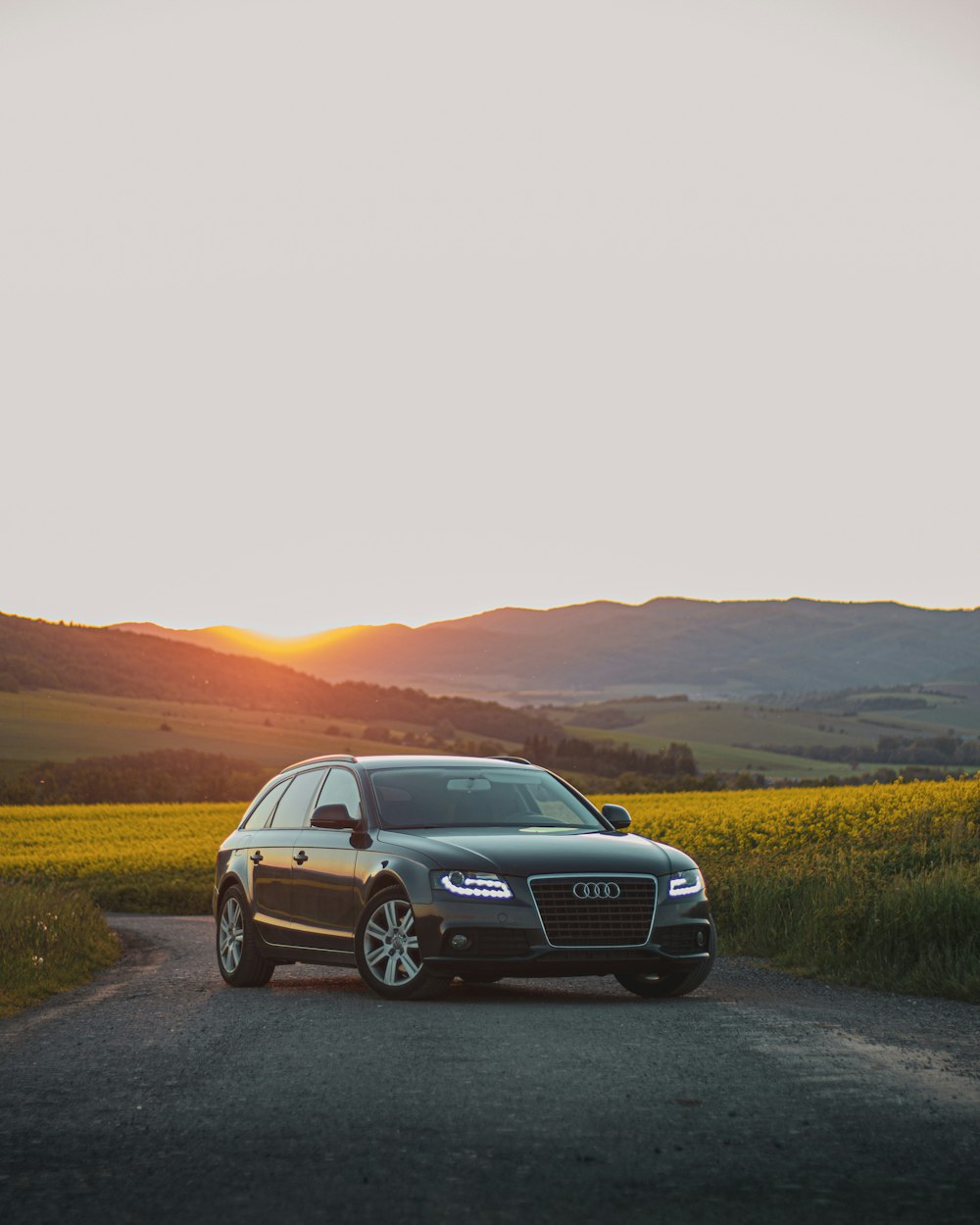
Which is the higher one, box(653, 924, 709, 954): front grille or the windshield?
the windshield

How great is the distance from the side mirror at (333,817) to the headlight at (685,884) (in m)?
2.42

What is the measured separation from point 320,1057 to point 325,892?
387 cm

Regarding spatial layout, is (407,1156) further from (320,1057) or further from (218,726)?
(218,726)

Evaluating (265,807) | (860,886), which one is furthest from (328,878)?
(860,886)

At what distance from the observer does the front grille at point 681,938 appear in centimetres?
1130

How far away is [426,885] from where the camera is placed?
11.1 metres

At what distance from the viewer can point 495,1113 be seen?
22.6ft

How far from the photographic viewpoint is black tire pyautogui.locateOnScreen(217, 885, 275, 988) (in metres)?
13.4

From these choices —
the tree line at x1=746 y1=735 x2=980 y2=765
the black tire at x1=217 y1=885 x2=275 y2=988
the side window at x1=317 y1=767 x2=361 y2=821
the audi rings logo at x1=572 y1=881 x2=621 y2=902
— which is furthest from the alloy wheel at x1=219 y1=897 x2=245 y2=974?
the tree line at x1=746 y1=735 x2=980 y2=765

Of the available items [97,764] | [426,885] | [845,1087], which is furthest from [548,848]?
[97,764]

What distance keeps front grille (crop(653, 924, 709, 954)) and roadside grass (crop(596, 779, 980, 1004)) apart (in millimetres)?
2052

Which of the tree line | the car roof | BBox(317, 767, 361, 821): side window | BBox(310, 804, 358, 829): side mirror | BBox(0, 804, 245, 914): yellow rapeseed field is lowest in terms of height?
BBox(0, 804, 245, 914): yellow rapeseed field

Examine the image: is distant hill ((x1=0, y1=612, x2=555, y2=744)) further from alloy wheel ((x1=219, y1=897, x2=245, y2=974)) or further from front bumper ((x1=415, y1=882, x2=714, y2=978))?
front bumper ((x1=415, y1=882, x2=714, y2=978))

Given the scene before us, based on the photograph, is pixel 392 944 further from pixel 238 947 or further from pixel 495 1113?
pixel 495 1113
